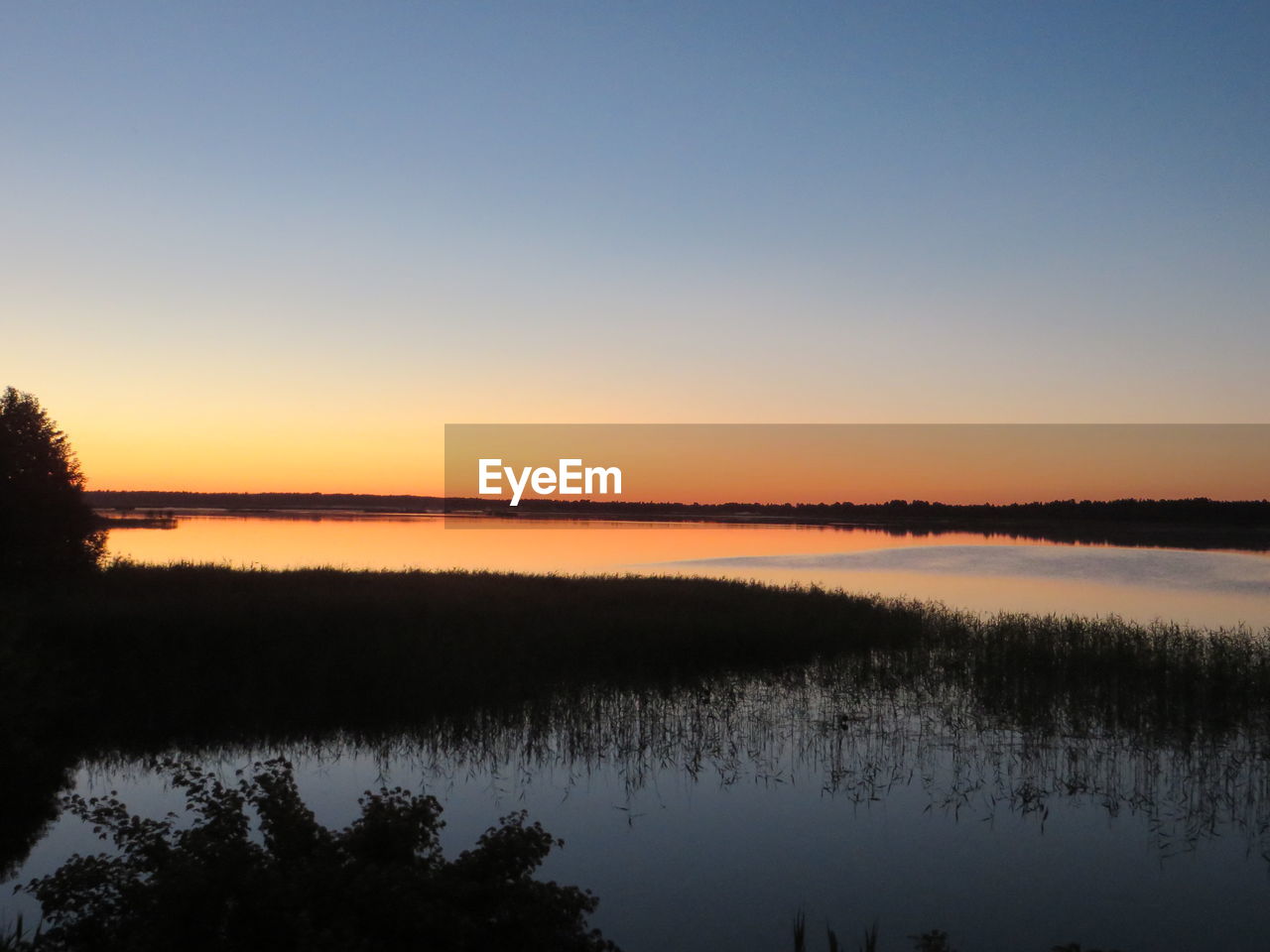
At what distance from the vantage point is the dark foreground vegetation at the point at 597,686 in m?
11.6

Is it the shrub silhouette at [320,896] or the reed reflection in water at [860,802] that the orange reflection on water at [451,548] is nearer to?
the reed reflection in water at [860,802]

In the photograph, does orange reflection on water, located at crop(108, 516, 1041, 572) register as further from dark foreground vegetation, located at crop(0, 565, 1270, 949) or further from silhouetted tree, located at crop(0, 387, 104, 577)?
dark foreground vegetation, located at crop(0, 565, 1270, 949)

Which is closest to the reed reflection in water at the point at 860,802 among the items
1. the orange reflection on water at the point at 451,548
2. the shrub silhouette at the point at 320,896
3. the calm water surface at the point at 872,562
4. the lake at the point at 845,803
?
the lake at the point at 845,803

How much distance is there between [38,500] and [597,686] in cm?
1754

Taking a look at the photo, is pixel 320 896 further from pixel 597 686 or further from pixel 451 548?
pixel 451 548

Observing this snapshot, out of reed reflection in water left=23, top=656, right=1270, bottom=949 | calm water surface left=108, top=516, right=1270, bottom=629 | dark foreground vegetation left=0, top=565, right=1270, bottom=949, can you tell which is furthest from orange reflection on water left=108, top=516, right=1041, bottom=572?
reed reflection in water left=23, top=656, right=1270, bottom=949

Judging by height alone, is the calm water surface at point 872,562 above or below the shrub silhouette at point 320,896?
below

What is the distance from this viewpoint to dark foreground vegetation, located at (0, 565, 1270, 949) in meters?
11.6

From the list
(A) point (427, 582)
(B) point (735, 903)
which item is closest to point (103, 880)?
(B) point (735, 903)

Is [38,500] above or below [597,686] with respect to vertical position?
above

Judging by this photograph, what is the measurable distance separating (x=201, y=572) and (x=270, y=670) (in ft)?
41.0

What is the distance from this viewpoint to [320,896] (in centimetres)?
550

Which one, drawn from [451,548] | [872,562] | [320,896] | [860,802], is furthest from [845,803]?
[451,548]

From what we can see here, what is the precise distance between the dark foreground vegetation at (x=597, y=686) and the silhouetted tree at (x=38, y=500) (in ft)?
4.70
